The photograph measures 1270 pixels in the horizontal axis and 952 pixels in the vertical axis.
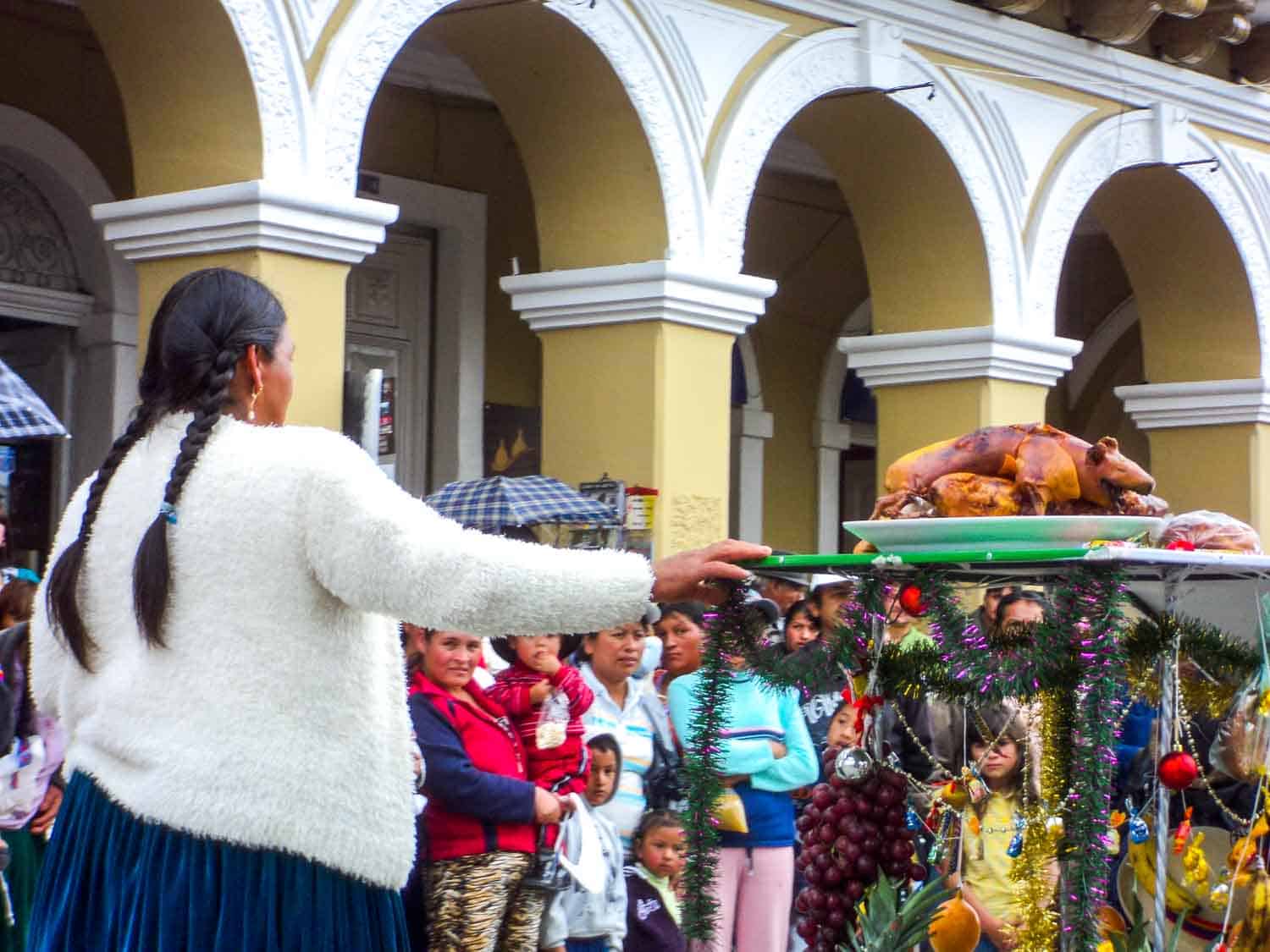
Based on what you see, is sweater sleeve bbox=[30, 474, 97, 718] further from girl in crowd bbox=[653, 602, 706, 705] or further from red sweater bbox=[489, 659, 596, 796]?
girl in crowd bbox=[653, 602, 706, 705]

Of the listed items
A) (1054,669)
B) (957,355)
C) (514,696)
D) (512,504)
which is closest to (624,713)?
(514,696)

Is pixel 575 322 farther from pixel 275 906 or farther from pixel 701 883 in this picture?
pixel 275 906

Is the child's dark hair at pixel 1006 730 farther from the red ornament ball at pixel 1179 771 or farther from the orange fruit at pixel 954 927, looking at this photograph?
the red ornament ball at pixel 1179 771

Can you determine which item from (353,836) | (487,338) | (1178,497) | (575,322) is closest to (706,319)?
(575,322)

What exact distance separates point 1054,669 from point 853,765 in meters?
0.51

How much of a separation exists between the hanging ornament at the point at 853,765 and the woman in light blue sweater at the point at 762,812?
2846 millimetres

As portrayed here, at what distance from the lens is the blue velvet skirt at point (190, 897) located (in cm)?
280

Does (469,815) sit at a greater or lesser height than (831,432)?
lesser

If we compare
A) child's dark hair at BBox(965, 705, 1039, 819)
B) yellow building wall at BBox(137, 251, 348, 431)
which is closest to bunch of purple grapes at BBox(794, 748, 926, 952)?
child's dark hair at BBox(965, 705, 1039, 819)

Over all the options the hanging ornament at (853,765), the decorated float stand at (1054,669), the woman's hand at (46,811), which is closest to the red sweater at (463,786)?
the woman's hand at (46,811)

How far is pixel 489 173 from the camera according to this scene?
1190 centimetres

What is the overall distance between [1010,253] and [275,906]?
8407 mm

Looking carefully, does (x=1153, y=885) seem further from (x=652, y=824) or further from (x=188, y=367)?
(x=652, y=824)

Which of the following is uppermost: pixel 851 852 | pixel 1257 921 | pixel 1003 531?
pixel 1003 531
